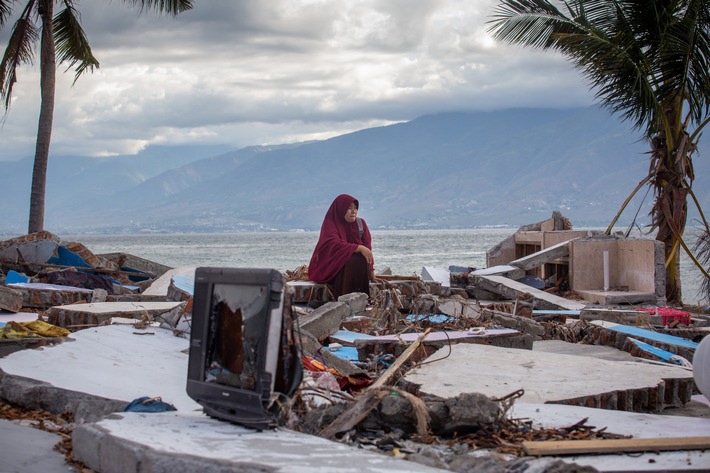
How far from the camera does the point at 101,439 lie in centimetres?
399

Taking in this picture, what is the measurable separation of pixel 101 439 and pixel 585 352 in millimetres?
4828

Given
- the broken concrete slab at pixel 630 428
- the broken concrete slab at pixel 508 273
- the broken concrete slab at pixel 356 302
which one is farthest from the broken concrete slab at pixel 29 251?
the broken concrete slab at pixel 630 428

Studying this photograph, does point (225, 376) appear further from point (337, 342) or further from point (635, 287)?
point (635, 287)

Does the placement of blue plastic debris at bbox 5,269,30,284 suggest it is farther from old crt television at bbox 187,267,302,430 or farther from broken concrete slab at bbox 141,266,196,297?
old crt television at bbox 187,267,302,430

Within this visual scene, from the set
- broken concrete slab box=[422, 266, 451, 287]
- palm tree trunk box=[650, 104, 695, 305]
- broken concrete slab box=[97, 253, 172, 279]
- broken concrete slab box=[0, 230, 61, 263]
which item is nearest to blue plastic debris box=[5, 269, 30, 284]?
broken concrete slab box=[0, 230, 61, 263]

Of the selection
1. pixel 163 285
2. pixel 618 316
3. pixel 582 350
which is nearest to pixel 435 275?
pixel 163 285

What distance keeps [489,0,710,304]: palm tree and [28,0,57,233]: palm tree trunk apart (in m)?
9.84

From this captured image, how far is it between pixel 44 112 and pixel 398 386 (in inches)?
571

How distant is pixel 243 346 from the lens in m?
4.33

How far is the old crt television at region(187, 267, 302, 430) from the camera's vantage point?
13.6 ft

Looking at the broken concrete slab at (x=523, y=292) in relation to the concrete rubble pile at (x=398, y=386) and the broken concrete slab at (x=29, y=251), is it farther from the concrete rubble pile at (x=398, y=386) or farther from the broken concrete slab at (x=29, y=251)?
the broken concrete slab at (x=29, y=251)

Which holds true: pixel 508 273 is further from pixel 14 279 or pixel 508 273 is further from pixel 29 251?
pixel 29 251

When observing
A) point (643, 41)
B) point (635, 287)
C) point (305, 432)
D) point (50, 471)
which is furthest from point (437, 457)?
point (643, 41)

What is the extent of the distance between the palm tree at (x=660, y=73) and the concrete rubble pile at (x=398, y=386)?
315cm
